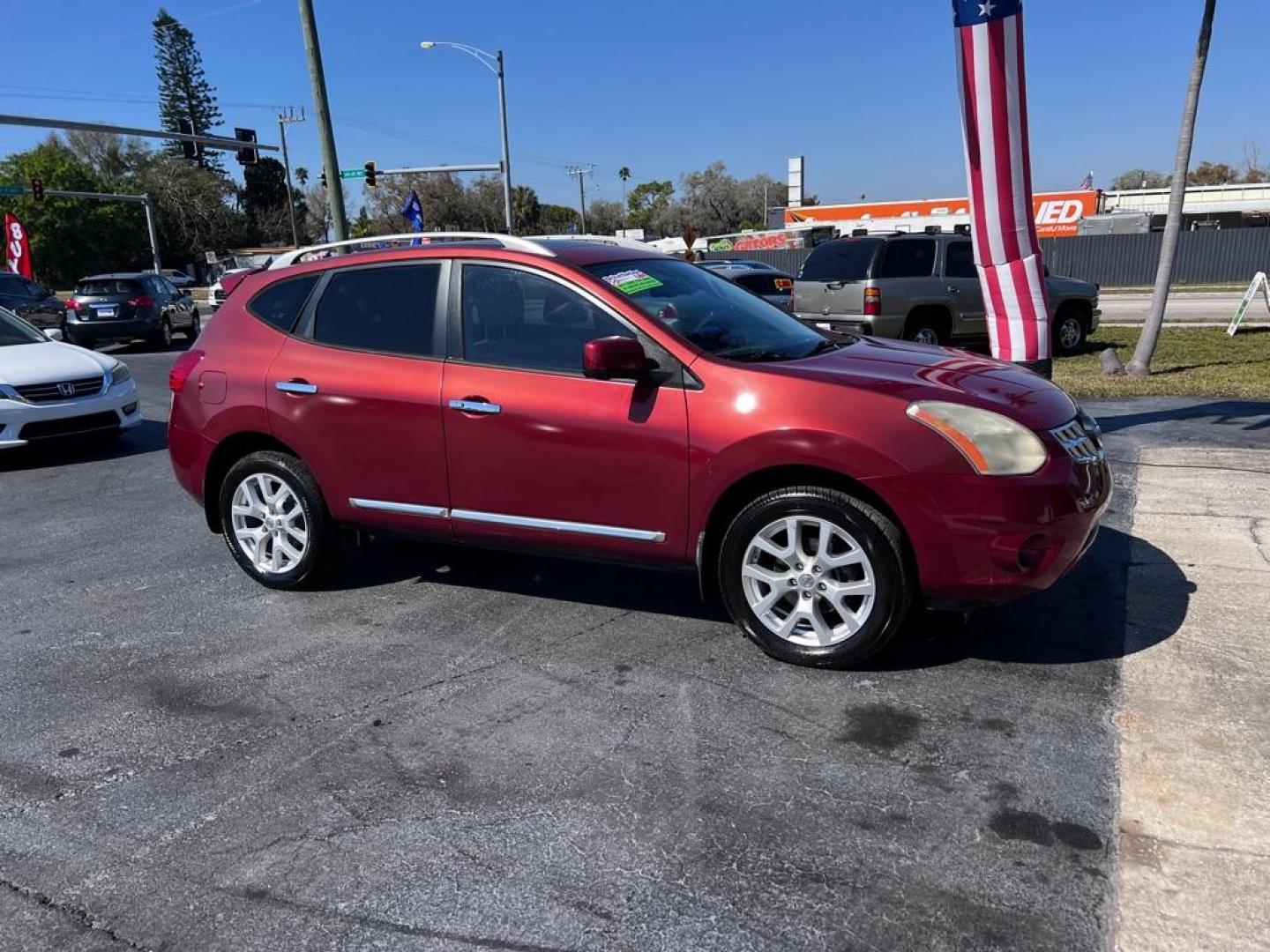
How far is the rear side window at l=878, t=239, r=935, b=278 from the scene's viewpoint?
12.8 meters

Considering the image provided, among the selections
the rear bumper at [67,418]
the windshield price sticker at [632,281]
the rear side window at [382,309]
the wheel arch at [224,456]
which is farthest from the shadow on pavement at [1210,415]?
the rear bumper at [67,418]

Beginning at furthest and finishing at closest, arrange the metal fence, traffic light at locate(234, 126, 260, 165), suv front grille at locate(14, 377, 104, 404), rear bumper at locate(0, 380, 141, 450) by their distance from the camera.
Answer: the metal fence → traffic light at locate(234, 126, 260, 165) → suv front grille at locate(14, 377, 104, 404) → rear bumper at locate(0, 380, 141, 450)

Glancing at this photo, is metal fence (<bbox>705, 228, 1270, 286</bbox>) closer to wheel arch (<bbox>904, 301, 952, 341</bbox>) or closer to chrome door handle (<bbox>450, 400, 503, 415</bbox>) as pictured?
wheel arch (<bbox>904, 301, 952, 341</bbox>)

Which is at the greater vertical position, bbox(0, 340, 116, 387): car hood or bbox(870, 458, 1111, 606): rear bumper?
bbox(0, 340, 116, 387): car hood

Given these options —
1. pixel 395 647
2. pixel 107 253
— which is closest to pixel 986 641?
pixel 395 647

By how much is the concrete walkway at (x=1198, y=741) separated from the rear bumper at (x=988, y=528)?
1.96 feet

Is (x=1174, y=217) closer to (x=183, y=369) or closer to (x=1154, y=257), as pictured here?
(x=183, y=369)

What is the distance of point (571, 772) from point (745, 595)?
112 centimetres

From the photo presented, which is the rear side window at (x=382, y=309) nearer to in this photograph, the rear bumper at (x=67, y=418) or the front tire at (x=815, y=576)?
the front tire at (x=815, y=576)

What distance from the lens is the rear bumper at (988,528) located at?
3619 mm

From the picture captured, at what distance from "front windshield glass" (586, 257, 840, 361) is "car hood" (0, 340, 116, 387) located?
640 cm

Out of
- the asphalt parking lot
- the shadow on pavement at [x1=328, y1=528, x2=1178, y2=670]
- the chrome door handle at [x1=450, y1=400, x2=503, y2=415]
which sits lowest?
Answer: the shadow on pavement at [x1=328, y1=528, x2=1178, y2=670]

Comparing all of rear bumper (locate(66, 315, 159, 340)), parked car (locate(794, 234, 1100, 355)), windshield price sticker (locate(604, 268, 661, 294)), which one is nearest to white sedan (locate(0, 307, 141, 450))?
windshield price sticker (locate(604, 268, 661, 294))

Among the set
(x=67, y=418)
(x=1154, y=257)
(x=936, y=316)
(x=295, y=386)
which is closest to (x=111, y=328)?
(x=67, y=418)
